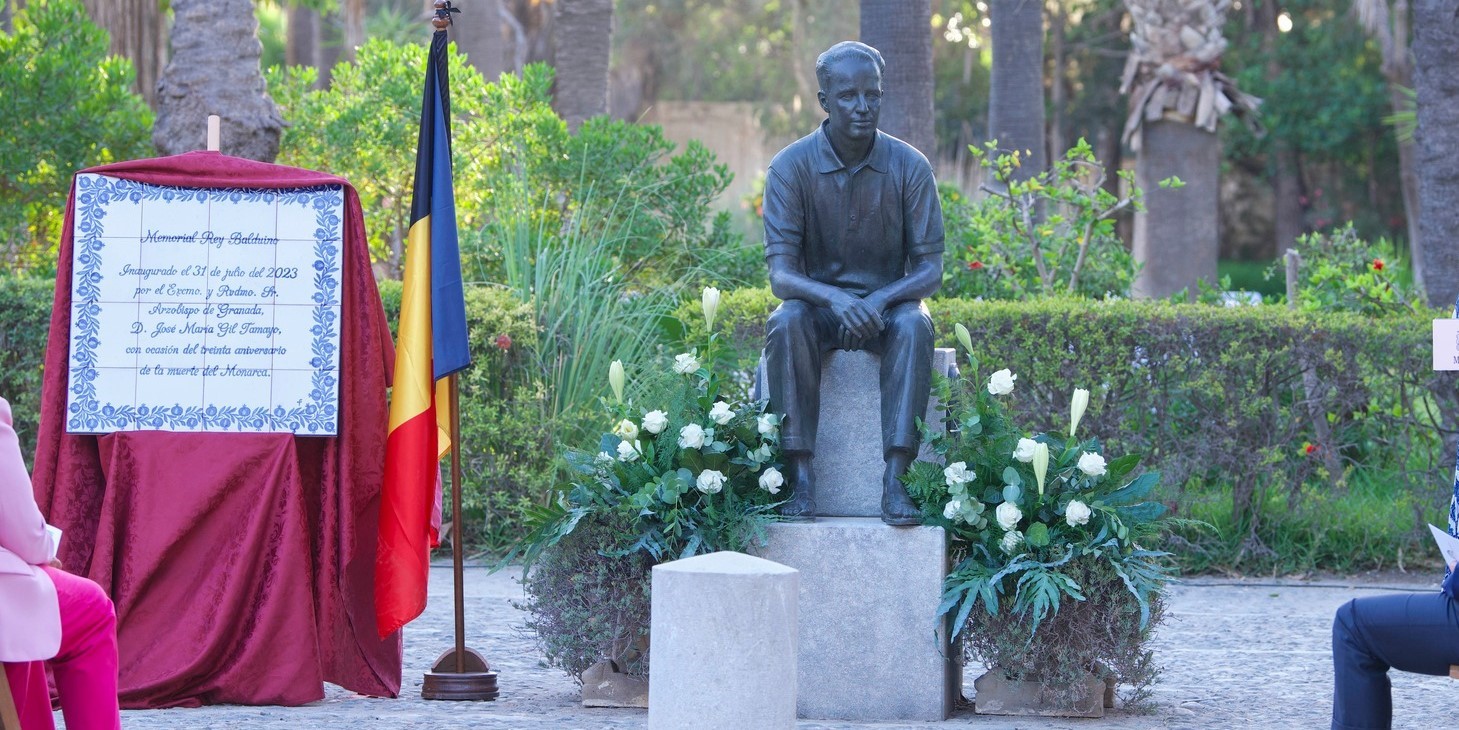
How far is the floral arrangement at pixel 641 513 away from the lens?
5.75 metres

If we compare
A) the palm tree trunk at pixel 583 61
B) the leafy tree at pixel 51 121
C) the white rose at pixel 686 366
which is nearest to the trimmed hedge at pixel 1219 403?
the leafy tree at pixel 51 121

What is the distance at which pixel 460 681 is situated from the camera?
587cm

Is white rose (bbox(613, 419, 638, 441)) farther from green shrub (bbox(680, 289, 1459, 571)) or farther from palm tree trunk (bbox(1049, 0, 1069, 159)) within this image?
palm tree trunk (bbox(1049, 0, 1069, 159))

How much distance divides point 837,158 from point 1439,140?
6153mm

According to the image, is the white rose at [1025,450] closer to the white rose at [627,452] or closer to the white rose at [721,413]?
the white rose at [721,413]

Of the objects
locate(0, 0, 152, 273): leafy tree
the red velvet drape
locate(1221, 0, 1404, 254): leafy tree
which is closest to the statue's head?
the red velvet drape

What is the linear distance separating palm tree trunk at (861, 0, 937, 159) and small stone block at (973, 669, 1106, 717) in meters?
6.08

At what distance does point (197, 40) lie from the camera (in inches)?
394

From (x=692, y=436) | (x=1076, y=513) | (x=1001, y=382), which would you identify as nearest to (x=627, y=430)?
(x=692, y=436)

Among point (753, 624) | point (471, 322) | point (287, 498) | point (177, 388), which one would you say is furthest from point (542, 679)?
point (471, 322)

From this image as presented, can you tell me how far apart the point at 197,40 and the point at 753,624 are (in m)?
6.95

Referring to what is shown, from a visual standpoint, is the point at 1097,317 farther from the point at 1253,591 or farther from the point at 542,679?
the point at 542,679

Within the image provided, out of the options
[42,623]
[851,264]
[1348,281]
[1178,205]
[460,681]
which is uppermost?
[1178,205]

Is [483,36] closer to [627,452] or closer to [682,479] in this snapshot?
[627,452]
